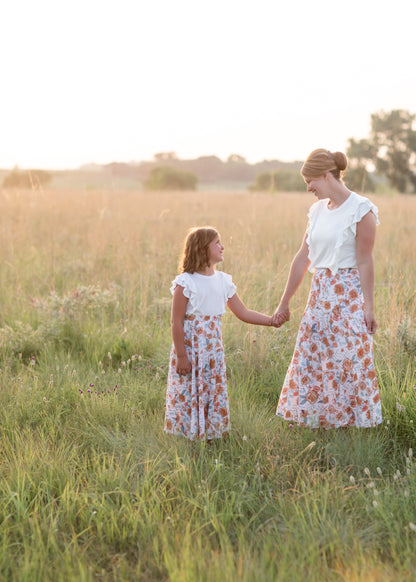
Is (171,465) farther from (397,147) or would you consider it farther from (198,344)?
(397,147)

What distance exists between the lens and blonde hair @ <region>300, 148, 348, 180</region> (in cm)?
304

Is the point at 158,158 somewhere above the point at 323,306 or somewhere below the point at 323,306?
above

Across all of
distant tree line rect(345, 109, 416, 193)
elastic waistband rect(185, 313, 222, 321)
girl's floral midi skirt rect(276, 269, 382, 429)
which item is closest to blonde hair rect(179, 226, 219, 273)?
elastic waistband rect(185, 313, 222, 321)

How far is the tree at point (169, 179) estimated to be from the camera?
44228 mm

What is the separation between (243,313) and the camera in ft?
10.6

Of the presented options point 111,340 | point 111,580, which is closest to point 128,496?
point 111,580

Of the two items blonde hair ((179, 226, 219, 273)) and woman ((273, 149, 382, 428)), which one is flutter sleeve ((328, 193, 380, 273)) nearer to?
woman ((273, 149, 382, 428))

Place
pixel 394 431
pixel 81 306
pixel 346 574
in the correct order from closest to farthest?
pixel 346 574 < pixel 394 431 < pixel 81 306

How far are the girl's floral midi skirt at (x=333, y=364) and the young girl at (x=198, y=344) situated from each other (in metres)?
0.50

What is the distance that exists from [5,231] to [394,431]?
658 centimetres

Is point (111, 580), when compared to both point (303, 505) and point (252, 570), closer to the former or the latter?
point (252, 570)

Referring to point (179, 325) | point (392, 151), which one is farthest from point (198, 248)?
point (392, 151)

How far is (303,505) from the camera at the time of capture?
2.47 m

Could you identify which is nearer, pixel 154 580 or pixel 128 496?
pixel 154 580
